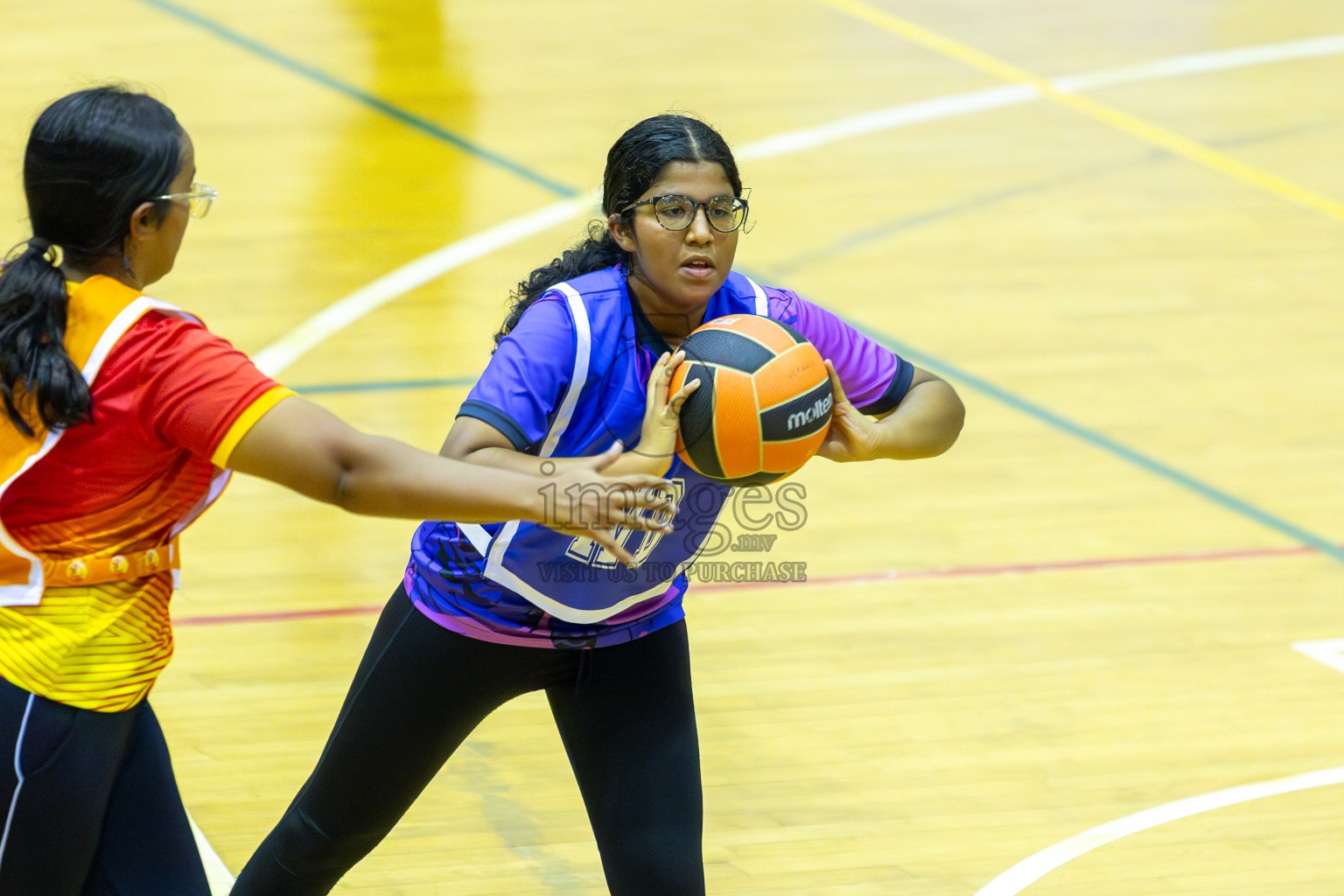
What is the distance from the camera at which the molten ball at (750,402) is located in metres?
2.84

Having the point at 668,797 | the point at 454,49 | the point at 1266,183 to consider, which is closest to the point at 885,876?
the point at 668,797

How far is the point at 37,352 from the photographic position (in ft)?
7.46

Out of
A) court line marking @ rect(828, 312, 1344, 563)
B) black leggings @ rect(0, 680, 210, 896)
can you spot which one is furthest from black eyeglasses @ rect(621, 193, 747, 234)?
court line marking @ rect(828, 312, 1344, 563)

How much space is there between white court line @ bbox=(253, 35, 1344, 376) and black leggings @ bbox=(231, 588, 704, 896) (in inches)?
139

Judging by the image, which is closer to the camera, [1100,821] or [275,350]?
[1100,821]

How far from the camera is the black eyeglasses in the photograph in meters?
2.93

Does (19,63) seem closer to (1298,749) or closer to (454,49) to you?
(454,49)

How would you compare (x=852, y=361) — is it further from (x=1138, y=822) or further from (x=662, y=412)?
(x=1138, y=822)

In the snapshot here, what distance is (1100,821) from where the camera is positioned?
4.11 metres

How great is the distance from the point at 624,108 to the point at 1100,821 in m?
5.94

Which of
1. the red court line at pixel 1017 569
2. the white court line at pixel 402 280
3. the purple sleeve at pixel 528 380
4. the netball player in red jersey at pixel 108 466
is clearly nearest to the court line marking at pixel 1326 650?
the red court line at pixel 1017 569

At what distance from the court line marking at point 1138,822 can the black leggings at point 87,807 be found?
1.99m

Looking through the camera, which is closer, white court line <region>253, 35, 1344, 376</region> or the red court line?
the red court line

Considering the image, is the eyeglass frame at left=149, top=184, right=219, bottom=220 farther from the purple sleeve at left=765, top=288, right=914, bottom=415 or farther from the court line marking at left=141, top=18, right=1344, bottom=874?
the court line marking at left=141, top=18, right=1344, bottom=874
